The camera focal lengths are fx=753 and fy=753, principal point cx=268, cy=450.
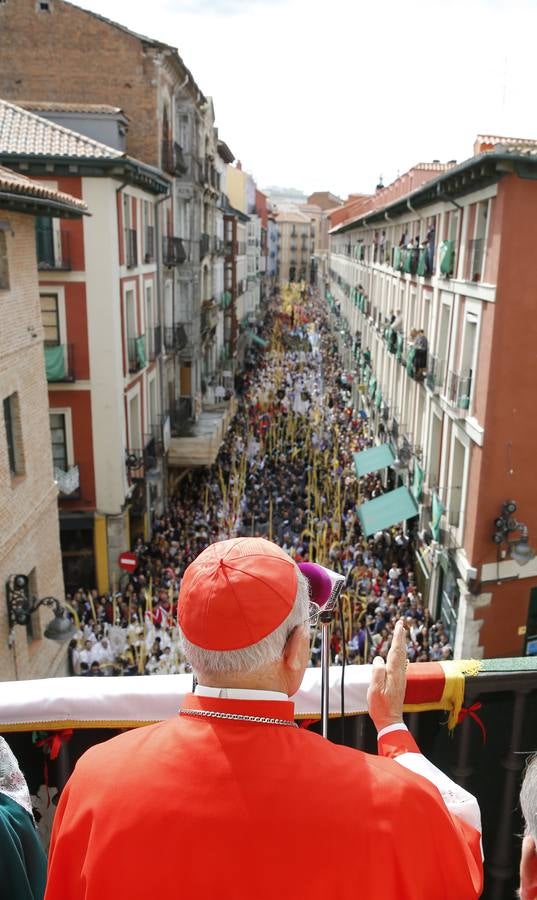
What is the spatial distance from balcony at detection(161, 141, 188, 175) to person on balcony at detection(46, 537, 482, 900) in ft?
82.6

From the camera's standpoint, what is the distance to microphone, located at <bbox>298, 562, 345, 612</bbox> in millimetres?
2697

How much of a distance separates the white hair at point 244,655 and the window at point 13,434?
34.6 feet

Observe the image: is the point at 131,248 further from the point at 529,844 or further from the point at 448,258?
the point at 529,844

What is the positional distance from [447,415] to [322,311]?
7569cm

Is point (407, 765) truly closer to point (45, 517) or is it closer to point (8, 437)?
point (8, 437)

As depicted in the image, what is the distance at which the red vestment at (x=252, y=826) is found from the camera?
1.93m

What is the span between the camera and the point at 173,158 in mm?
25828

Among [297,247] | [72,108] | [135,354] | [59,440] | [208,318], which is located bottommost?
[59,440]

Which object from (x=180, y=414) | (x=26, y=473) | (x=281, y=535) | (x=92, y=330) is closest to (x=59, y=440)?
(x=92, y=330)

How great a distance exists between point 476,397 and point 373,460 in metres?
12.3

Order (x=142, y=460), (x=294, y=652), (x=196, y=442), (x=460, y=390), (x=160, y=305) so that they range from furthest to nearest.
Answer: (x=196, y=442) < (x=160, y=305) < (x=142, y=460) < (x=460, y=390) < (x=294, y=652)

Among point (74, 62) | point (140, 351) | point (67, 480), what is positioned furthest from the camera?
point (74, 62)

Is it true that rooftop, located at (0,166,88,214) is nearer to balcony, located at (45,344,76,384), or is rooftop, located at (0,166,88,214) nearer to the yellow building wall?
balcony, located at (45,344,76,384)

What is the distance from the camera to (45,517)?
1360cm
